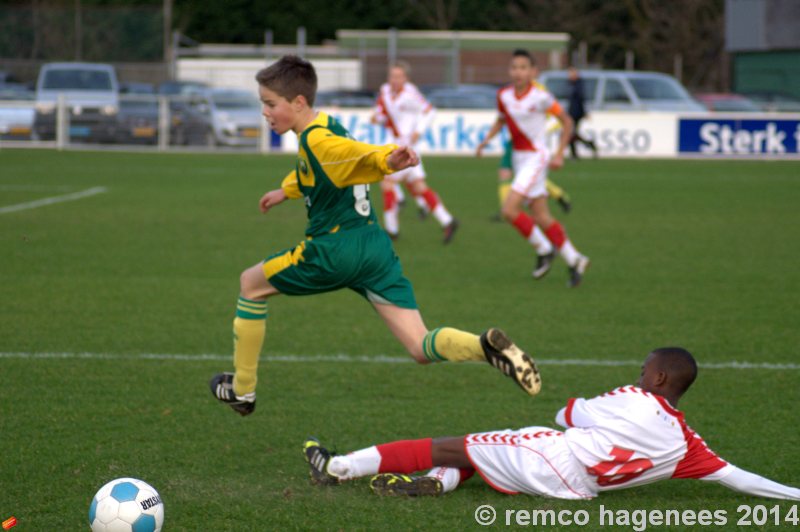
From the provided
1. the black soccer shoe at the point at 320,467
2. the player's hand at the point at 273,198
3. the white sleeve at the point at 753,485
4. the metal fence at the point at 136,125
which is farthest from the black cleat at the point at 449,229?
the metal fence at the point at 136,125

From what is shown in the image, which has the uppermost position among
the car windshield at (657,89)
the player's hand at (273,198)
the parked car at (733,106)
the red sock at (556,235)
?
the car windshield at (657,89)

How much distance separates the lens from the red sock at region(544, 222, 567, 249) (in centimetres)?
1044

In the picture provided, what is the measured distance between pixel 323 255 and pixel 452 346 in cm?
71

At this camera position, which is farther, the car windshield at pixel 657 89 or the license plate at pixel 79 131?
the license plate at pixel 79 131

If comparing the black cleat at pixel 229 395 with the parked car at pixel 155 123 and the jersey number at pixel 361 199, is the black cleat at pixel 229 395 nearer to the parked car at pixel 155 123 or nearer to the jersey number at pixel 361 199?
the jersey number at pixel 361 199

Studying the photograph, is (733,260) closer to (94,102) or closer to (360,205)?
(360,205)

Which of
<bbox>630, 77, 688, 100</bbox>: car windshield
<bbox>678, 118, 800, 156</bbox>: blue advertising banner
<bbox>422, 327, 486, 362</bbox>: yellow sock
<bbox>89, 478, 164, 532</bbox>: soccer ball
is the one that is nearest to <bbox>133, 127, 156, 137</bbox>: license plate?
<bbox>630, 77, 688, 100</bbox>: car windshield

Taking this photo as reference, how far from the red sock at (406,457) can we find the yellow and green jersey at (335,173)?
101cm

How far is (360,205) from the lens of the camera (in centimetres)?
506

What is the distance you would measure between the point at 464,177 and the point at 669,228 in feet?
24.8

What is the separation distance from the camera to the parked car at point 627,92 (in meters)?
27.4

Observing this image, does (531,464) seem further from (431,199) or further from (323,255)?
(431,199)

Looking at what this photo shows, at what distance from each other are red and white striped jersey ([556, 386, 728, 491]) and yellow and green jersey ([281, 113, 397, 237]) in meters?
1.34

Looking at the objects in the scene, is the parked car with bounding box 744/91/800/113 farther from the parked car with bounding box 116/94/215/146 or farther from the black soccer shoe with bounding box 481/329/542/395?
the black soccer shoe with bounding box 481/329/542/395
